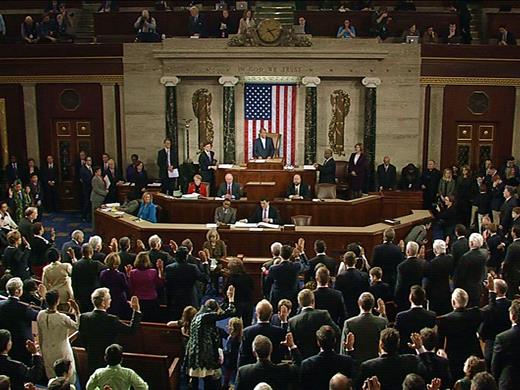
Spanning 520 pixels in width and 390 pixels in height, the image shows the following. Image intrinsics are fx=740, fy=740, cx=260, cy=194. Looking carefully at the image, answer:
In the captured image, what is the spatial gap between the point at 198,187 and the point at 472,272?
8.20 metres

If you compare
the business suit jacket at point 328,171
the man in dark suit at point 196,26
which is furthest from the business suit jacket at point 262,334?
the man in dark suit at point 196,26

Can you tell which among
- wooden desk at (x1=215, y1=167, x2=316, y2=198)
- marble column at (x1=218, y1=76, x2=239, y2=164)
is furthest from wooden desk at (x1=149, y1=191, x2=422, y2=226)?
marble column at (x1=218, y1=76, x2=239, y2=164)

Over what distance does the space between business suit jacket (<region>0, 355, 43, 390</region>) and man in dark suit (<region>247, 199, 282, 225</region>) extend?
334 inches

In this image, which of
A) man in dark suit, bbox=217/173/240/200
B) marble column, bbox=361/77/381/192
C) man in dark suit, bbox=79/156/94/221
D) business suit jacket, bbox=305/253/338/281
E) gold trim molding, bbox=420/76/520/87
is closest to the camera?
business suit jacket, bbox=305/253/338/281

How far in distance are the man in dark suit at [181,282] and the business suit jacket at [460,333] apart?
337cm

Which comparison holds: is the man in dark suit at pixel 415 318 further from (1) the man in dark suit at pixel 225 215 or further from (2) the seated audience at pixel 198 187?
(2) the seated audience at pixel 198 187

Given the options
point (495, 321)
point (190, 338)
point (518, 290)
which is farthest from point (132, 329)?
point (518, 290)

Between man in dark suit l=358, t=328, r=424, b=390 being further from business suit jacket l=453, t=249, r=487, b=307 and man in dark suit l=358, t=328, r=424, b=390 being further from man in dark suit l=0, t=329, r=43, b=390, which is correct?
business suit jacket l=453, t=249, r=487, b=307

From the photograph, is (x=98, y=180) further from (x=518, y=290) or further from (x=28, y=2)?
(x=518, y=290)

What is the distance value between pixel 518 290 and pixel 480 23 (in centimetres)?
1313

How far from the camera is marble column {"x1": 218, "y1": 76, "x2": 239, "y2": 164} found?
64.3ft

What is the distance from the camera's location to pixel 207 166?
61.2 feet

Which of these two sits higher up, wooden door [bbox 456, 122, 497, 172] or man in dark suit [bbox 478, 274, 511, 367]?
wooden door [bbox 456, 122, 497, 172]

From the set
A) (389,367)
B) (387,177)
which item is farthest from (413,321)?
(387,177)
